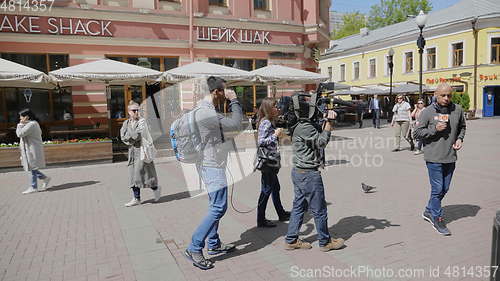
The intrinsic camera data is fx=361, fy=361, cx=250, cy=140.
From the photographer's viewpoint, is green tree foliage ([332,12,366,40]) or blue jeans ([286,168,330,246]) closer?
blue jeans ([286,168,330,246])

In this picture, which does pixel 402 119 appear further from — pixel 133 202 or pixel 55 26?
pixel 55 26

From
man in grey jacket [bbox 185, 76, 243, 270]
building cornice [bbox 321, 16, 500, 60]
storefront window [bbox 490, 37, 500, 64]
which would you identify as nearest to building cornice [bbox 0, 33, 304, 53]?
man in grey jacket [bbox 185, 76, 243, 270]

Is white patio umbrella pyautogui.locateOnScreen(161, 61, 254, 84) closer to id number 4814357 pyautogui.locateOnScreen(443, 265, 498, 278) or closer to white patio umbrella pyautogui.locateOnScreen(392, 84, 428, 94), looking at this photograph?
id number 4814357 pyautogui.locateOnScreen(443, 265, 498, 278)

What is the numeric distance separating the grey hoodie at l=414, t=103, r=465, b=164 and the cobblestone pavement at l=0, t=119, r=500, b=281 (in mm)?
931

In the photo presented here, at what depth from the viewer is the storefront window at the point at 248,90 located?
15797 millimetres

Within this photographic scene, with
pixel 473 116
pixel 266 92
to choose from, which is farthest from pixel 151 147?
pixel 473 116

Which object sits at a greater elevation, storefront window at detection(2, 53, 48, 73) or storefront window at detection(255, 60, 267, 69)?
storefront window at detection(255, 60, 267, 69)

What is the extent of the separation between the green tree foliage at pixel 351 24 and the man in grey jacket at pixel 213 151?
54.9 metres

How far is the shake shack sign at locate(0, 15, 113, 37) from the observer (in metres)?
11.8

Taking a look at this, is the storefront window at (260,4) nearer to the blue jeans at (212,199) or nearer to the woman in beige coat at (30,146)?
the woman in beige coat at (30,146)

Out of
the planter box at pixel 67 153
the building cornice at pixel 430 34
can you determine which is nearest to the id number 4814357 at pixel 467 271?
the planter box at pixel 67 153

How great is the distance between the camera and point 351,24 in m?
54.7

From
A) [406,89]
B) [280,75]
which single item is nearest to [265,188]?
[280,75]

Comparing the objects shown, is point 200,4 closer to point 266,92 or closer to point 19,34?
point 266,92
